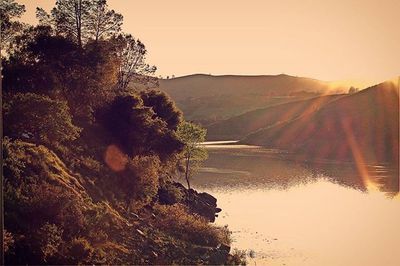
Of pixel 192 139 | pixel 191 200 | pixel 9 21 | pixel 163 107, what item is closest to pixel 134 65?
pixel 163 107

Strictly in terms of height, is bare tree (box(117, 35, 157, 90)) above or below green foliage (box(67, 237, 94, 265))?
above

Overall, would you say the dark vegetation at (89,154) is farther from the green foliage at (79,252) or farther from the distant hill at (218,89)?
the distant hill at (218,89)

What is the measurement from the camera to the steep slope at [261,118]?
6151 centimetres

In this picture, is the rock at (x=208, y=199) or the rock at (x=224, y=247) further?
the rock at (x=208, y=199)

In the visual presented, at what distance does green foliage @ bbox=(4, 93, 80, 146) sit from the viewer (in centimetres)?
1497

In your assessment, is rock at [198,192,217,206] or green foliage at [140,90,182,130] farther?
rock at [198,192,217,206]

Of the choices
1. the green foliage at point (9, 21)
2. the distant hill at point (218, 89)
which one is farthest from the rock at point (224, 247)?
the distant hill at point (218, 89)

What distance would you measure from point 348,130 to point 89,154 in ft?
137

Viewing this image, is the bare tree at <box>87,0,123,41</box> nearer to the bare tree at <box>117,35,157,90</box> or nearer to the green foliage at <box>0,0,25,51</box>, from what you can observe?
the bare tree at <box>117,35,157,90</box>

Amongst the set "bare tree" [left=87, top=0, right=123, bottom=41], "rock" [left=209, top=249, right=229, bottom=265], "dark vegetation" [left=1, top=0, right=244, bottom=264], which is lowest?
"rock" [left=209, top=249, right=229, bottom=265]

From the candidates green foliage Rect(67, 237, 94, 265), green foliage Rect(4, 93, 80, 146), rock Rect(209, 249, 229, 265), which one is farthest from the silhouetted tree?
green foliage Rect(67, 237, 94, 265)

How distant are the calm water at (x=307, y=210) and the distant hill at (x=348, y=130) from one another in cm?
516

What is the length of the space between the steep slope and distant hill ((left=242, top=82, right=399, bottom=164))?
81.7 inches

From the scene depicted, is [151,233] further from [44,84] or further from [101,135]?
[44,84]
